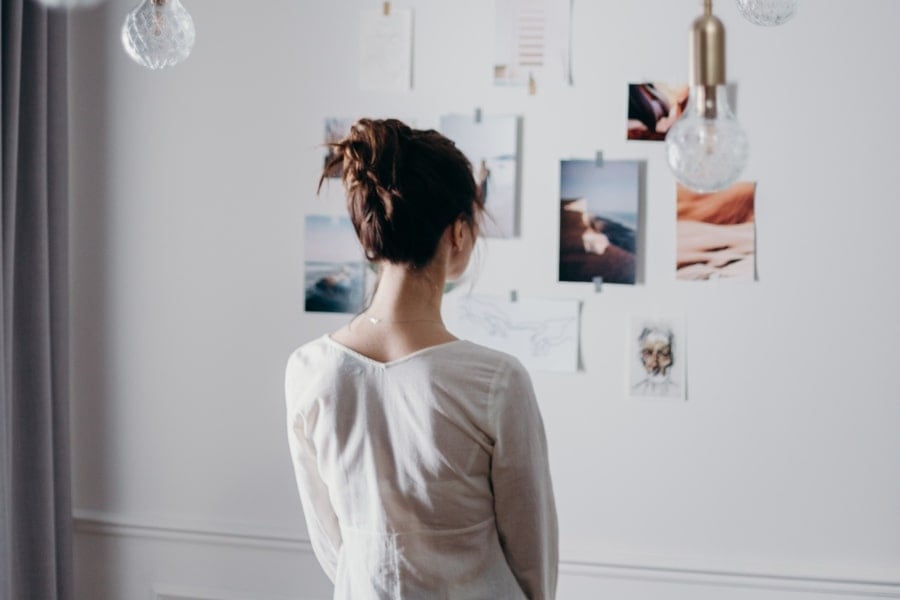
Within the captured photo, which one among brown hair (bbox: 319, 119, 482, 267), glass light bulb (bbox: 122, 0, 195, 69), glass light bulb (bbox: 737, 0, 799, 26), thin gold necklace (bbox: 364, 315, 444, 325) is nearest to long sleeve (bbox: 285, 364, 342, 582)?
thin gold necklace (bbox: 364, 315, 444, 325)

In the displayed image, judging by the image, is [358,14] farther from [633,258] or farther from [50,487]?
[50,487]

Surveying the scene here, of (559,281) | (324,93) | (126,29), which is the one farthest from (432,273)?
(324,93)

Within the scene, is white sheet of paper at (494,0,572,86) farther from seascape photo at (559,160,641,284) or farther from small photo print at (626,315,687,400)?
small photo print at (626,315,687,400)

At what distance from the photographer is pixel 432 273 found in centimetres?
142

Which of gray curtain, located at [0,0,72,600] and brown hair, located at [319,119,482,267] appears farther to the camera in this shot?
gray curtain, located at [0,0,72,600]

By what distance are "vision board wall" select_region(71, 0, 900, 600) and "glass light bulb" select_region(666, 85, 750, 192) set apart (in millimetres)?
1524

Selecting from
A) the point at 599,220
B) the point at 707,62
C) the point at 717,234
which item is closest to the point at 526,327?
the point at 599,220

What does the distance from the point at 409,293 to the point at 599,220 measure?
948 millimetres

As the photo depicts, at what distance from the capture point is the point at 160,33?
1020mm

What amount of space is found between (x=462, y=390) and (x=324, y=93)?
3.98 feet

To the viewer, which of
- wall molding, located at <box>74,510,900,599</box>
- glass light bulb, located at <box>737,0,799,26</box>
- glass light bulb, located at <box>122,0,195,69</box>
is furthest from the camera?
wall molding, located at <box>74,510,900,599</box>

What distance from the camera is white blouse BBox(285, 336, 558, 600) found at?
138 centimetres

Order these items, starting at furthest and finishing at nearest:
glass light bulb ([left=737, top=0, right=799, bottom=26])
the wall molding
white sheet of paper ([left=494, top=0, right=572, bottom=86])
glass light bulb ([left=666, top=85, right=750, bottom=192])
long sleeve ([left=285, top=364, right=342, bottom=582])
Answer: white sheet of paper ([left=494, top=0, right=572, bottom=86]) < the wall molding < long sleeve ([left=285, top=364, right=342, bottom=582]) < glass light bulb ([left=737, top=0, right=799, bottom=26]) < glass light bulb ([left=666, top=85, right=750, bottom=192])

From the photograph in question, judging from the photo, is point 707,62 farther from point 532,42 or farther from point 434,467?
point 532,42
